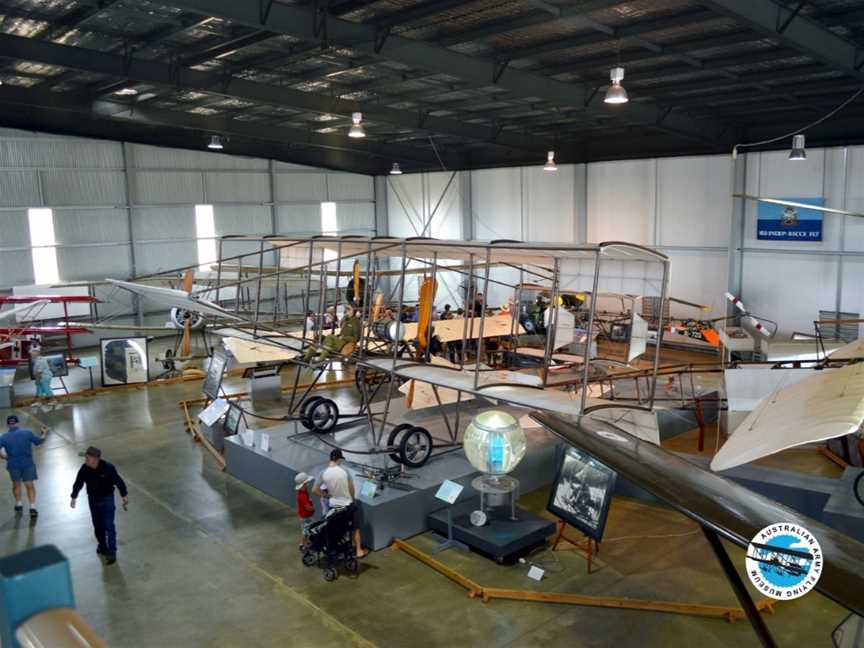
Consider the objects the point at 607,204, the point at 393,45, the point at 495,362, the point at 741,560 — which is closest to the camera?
the point at 741,560

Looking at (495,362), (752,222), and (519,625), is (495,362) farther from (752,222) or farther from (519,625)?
(519,625)

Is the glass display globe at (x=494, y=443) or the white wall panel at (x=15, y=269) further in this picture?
the white wall panel at (x=15, y=269)

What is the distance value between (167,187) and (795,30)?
65.5 feet

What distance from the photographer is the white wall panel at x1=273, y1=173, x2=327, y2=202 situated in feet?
90.0

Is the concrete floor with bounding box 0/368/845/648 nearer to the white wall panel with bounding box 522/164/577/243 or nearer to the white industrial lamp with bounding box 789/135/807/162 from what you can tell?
the white industrial lamp with bounding box 789/135/807/162

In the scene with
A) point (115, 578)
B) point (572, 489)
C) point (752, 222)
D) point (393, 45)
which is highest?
point (393, 45)

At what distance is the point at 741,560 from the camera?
307 inches

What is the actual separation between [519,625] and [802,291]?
15.0 m

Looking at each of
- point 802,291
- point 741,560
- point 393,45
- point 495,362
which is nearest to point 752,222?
point 802,291

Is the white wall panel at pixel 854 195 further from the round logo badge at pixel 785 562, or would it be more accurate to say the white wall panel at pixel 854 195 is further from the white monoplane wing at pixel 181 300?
the round logo badge at pixel 785 562

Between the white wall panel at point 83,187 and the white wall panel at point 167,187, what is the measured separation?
49cm

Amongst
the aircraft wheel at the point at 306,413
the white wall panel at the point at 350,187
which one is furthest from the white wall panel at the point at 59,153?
the aircraft wheel at the point at 306,413

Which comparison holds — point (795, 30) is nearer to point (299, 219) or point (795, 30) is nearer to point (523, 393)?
point (523, 393)

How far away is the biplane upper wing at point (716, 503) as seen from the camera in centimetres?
229
